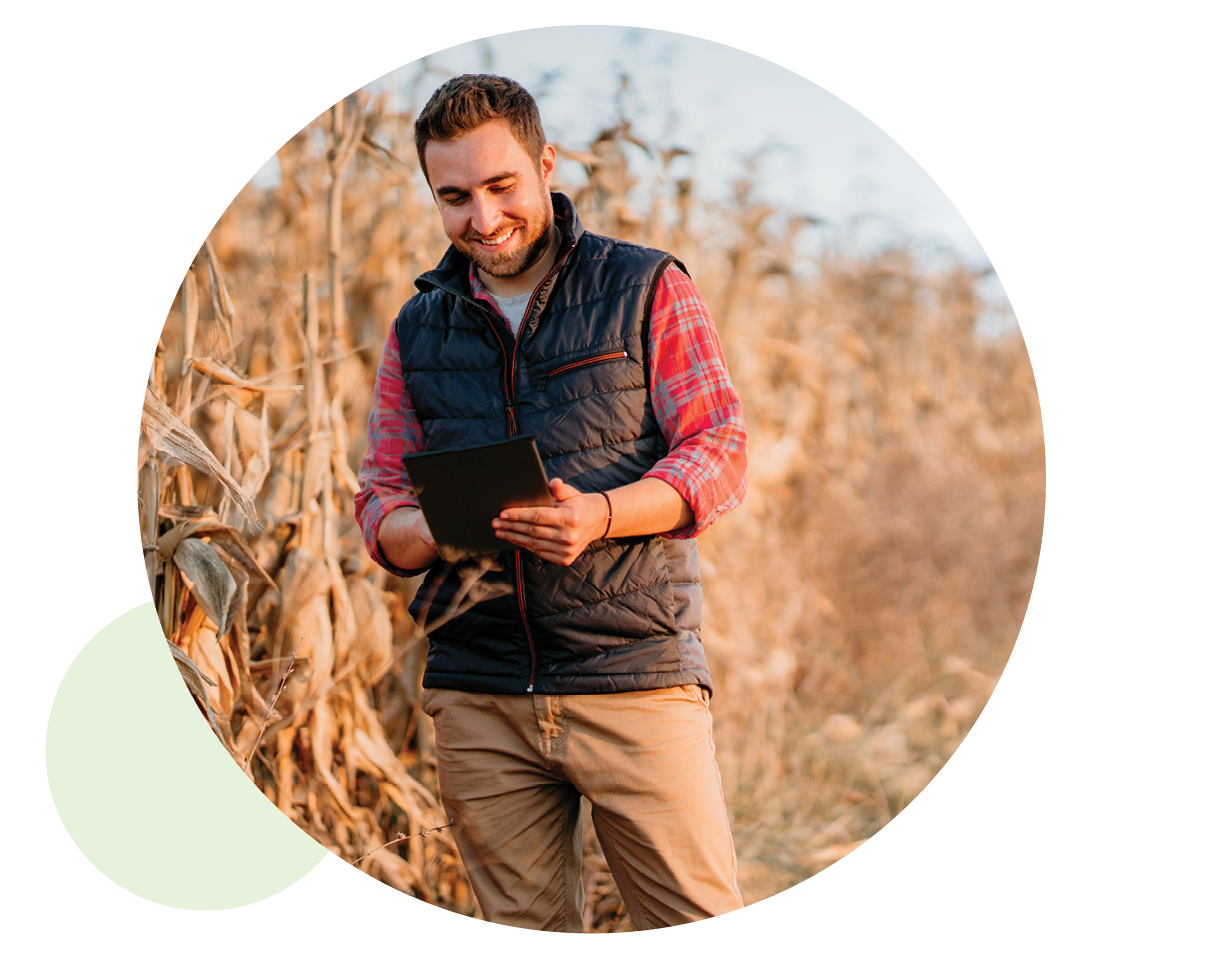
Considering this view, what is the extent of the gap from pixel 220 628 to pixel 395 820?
1.65 ft

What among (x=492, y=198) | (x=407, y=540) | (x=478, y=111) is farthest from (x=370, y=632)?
(x=478, y=111)

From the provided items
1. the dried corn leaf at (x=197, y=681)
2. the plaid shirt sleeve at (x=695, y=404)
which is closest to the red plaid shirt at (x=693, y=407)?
the plaid shirt sleeve at (x=695, y=404)

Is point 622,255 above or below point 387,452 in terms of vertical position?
above

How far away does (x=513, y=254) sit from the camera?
1.77 metres

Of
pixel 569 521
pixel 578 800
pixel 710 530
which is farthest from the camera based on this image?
pixel 710 530

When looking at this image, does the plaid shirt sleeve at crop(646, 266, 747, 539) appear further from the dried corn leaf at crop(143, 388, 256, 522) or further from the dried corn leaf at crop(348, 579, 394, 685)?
the dried corn leaf at crop(143, 388, 256, 522)

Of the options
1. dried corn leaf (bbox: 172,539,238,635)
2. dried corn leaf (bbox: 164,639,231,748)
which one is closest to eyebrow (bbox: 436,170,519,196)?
dried corn leaf (bbox: 172,539,238,635)

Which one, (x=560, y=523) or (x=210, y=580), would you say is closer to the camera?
(x=560, y=523)

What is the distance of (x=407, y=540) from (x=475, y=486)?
0.26 m

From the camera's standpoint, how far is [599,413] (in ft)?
5.52

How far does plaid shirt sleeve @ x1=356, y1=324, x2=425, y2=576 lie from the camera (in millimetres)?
1847

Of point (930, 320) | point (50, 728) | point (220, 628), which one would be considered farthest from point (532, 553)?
point (50, 728)

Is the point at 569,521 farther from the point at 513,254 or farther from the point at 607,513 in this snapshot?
the point at 513,254

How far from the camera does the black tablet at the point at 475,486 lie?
155cm
